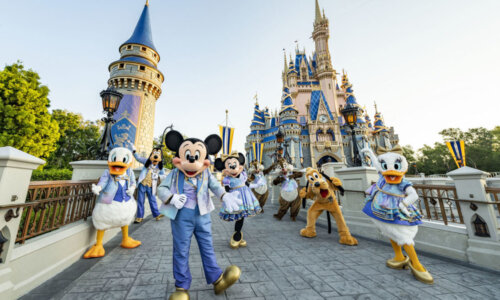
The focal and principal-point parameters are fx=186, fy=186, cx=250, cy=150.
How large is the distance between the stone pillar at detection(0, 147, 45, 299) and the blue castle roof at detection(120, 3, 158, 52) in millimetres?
21690

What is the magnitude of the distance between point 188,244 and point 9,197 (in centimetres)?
204

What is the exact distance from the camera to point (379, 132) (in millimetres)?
37938

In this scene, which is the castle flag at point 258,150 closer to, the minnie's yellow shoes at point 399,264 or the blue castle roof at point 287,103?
the minnie's yellow shoes at point 399,264

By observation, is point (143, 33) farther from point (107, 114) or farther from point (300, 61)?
point (300, 61)

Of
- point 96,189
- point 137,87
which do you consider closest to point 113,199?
point 96,189

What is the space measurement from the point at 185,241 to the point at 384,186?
10.4 ft

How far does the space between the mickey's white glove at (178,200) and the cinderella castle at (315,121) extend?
28.1 m

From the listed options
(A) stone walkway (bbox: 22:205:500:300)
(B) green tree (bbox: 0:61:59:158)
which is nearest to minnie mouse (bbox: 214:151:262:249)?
(A) stone walkway (bbox: 22:205:500:300)

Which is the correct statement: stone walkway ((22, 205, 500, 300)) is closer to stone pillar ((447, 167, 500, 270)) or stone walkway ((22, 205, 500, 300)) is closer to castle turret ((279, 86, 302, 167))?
stone pillar ((447, 167, 500, 270))

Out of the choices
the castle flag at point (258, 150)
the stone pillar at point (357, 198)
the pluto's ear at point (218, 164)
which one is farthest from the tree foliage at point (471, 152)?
the pluto's ear at point (218, 164)

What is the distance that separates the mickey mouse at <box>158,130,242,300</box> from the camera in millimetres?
2174

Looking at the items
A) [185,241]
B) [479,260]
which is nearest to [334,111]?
[479,260]

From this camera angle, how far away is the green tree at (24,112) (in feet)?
38.9

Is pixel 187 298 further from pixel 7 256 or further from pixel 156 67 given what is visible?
pixel 156 67
